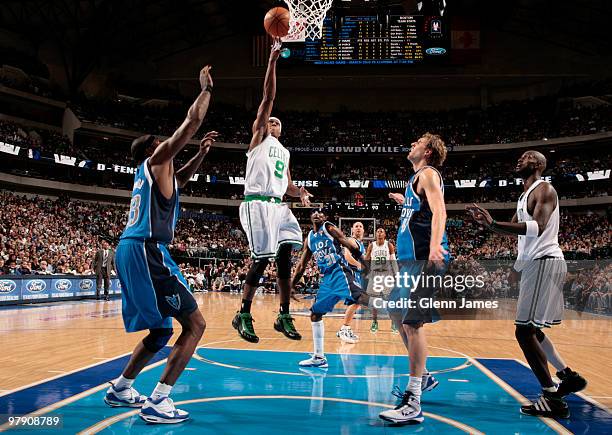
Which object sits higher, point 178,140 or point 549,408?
point 178,140

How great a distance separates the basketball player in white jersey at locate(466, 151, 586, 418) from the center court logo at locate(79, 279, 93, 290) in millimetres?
17075

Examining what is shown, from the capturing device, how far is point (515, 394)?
5.65 meters

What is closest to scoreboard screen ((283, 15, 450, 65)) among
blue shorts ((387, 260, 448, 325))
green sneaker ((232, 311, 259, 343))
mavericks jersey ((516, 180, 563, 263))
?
mavericks jersey ((516, 180, 563, 263))

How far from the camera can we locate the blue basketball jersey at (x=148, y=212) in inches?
173

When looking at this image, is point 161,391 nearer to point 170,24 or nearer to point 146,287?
point 146,287

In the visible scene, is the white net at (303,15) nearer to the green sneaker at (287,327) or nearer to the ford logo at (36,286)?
the green sneaker at (287,327)

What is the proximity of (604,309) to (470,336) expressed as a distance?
5698 mm

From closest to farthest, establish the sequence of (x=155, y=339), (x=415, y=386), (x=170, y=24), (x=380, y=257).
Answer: (x=415, y=386)
(x=155, y=339)
(x=380, y=257)
(x=170, y=24)

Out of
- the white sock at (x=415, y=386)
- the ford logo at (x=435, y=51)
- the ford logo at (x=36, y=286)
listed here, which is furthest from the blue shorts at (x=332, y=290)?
the ford logo at (x=435, y=51)

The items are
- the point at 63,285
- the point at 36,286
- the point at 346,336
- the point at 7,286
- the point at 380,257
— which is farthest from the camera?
the point at 63,285

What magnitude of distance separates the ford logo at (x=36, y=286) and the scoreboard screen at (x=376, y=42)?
652 inches

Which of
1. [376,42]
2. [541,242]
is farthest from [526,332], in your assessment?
[376,42]

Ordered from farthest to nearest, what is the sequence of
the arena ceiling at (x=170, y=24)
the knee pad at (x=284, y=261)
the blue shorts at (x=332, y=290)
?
the arena ceiling at (x=170, y=24)
the blue shorts at (x=332, y=290)
the knee pad at (x=284, y=261)

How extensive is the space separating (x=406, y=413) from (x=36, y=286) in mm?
14914
